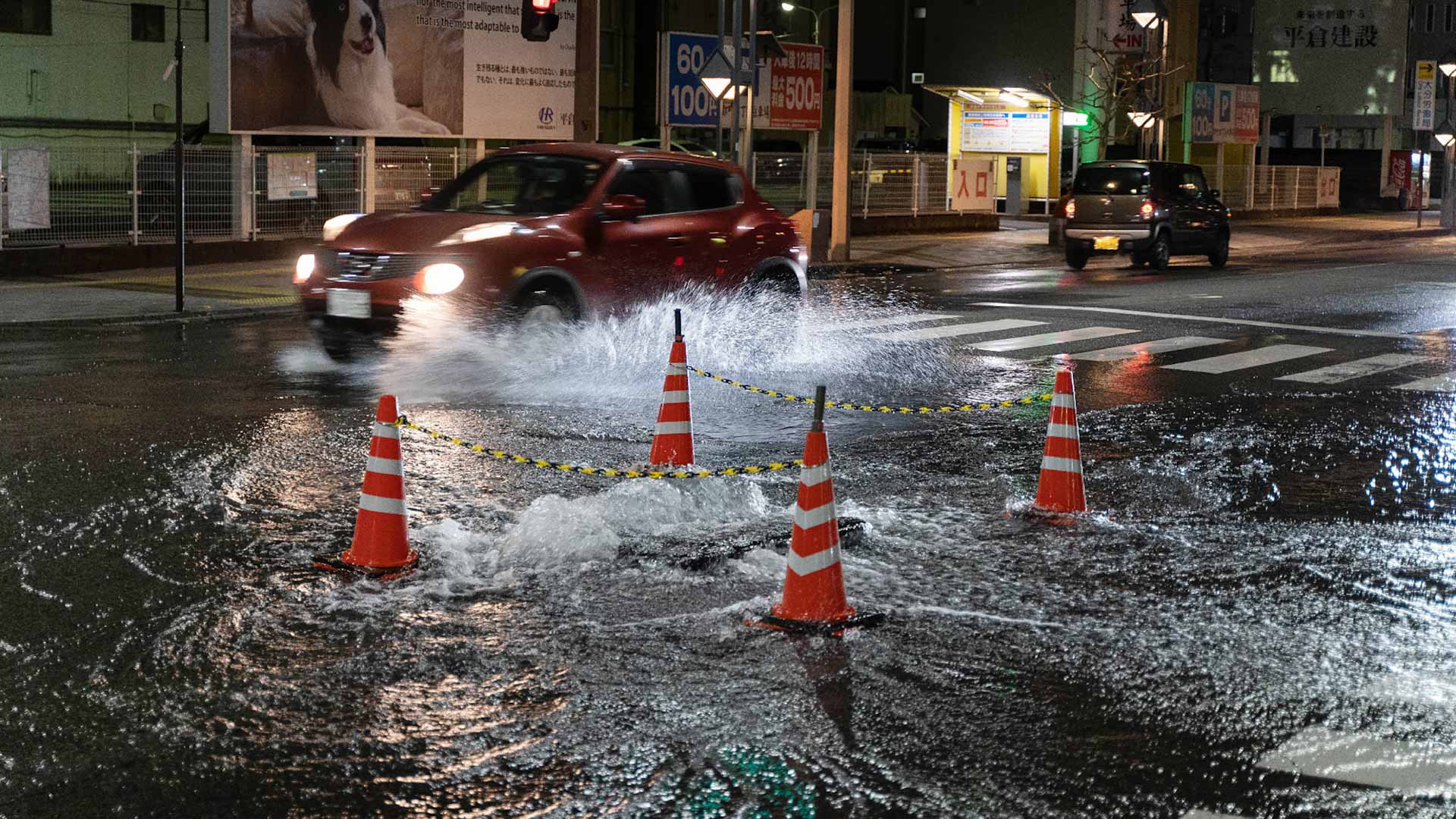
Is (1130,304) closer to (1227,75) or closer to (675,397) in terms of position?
(675,397)

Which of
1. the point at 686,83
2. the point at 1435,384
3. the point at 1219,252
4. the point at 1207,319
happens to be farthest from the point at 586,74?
the point at 1435,384

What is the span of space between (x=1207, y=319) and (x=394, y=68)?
13.4m

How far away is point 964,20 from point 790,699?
53340 mm

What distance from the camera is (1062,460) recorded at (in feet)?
28.0

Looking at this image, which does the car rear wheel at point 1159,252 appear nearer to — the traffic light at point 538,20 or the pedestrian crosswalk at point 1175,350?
the pedestrian crosswalk at point 1175,350

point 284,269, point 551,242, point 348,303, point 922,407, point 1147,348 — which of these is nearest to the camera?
point 922,407

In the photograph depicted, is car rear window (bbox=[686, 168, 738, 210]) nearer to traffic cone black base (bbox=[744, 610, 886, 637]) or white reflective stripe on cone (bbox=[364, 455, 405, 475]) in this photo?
white reflective stripe on cone (bbox=[364, 455, 405, 475])

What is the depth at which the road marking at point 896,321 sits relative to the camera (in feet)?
56.5

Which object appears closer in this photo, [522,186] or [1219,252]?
[522,186]

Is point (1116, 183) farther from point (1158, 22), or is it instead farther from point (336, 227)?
point (336, 227)

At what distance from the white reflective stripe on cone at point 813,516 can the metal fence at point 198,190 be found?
1487cm

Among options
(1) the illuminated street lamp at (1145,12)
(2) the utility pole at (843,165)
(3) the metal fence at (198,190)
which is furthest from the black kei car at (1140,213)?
(3) the metal fence at (198,190)

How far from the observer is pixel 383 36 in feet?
85.2

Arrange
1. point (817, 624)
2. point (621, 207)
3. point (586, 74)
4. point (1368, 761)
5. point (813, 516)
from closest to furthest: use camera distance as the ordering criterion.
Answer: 1. point (1368, 761)
2. point (817, 624)
3. point (813, 516)
4. point (621, 207)
5. point (586, 74)
